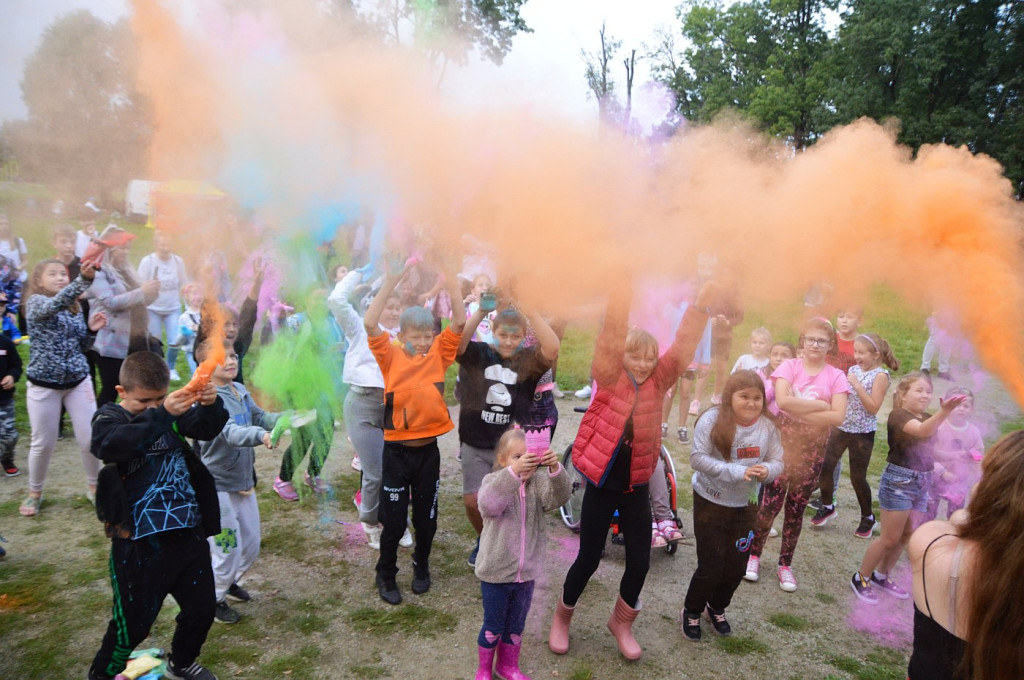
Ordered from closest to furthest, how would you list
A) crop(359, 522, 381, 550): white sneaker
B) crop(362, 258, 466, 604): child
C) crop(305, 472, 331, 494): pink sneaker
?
crop(362, 258, 466, 604): child → crop(359, 522, 381, 550): white sneaker → crop(305, 472, 331, 494): pink sneaker

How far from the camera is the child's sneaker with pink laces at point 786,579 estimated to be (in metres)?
4.62

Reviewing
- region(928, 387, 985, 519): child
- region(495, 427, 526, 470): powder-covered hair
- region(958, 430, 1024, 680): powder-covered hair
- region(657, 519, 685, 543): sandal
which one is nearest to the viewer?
region(958, 430, 1024, 680): powder-covered hair

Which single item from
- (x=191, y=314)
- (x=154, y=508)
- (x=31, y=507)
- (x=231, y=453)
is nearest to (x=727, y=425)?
(x=231, y=453)

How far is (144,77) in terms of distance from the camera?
10.8 ft

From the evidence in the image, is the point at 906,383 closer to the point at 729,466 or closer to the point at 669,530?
the point at 729,466

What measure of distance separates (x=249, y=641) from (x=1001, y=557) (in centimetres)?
369

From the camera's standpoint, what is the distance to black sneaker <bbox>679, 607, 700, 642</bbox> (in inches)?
156

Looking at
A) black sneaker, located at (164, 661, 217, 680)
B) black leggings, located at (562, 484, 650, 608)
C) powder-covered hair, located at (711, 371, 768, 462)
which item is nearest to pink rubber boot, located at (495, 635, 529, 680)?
black leggings, located at (562, 484, 650, 608)

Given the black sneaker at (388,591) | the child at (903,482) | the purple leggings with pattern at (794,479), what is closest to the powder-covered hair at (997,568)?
the child at (903,482)

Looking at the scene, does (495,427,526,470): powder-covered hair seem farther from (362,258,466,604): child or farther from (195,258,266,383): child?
(195,258,266,383): child

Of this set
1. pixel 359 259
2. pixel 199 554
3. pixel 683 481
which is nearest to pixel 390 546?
pixel 199 554

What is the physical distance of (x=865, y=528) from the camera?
5539 mm

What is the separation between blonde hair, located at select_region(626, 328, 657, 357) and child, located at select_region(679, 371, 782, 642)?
655 millimetres

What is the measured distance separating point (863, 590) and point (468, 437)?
3034 millimetres
